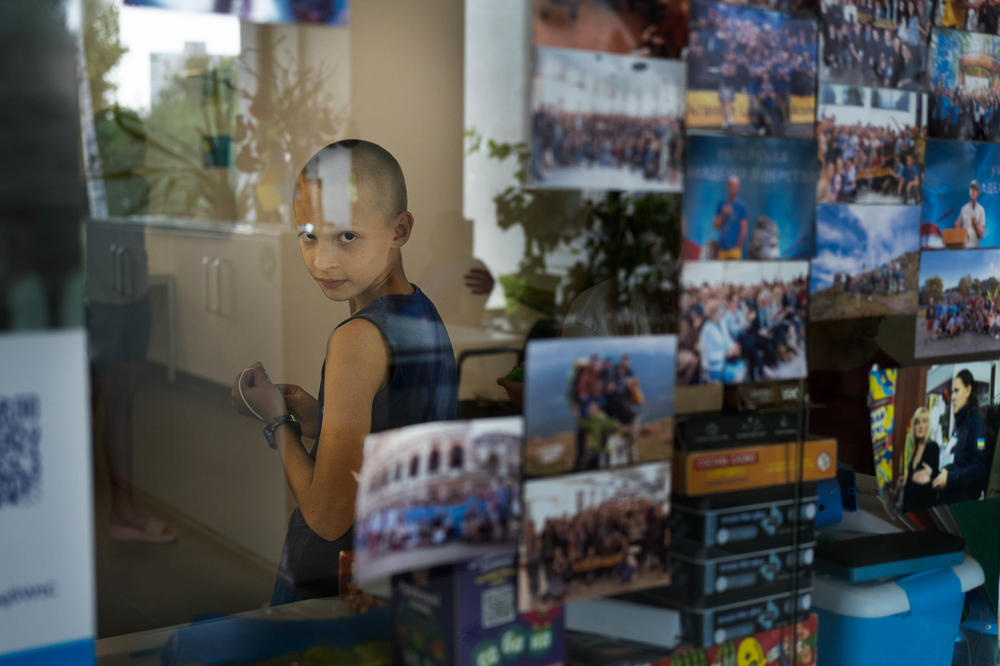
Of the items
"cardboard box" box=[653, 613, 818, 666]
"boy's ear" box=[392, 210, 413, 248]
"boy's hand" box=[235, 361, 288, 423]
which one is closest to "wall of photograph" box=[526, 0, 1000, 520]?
"cardboard box" box=[653, 613, 818, 666]

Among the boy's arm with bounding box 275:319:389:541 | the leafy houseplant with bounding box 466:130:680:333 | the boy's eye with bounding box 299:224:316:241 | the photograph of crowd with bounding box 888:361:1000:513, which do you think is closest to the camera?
the leafy houseplant with bounding box 466:130:680:333

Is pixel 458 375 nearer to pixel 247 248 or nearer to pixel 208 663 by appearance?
pixel 208 663

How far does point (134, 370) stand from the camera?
2.05 meters

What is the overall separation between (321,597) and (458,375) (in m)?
0.62

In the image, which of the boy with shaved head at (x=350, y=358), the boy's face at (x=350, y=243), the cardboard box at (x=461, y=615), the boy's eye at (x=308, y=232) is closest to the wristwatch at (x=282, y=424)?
the boy with shaved head at (x=350, y=358)

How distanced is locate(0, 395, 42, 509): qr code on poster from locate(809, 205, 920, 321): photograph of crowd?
1.15 metres

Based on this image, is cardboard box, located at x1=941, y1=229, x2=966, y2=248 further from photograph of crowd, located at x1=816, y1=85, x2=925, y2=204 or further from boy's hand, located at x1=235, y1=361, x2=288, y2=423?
boy's hand, located at x1=235, y1=361, x2=288, y2=423

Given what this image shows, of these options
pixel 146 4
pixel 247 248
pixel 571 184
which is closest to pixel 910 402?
pixel 571 184

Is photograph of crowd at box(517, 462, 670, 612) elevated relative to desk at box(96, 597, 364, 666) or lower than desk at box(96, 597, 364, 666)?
elevated

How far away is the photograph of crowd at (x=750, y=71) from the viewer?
1426 mm

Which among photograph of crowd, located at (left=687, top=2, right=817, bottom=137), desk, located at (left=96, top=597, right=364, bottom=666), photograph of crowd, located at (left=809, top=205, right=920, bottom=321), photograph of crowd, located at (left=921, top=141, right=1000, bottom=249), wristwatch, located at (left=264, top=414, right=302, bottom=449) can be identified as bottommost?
desk, located at (left=96, top=597, right=364, bottom=666)

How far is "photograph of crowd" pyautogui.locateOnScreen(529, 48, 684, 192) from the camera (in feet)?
4.37

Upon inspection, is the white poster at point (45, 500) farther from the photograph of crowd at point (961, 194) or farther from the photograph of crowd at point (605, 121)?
the photograph of crowd at point (961, 194)

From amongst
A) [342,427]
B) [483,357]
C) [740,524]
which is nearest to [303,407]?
[342,427]
